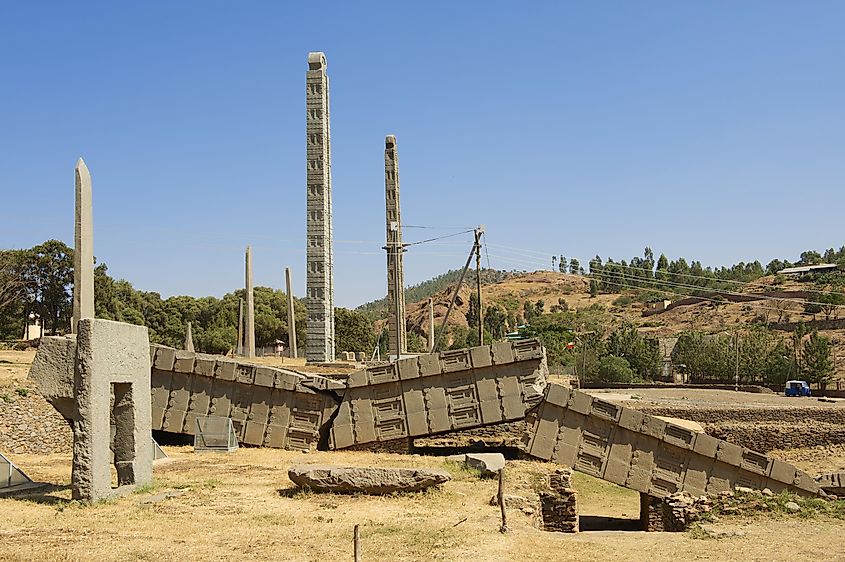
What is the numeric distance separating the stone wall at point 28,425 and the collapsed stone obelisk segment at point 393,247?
1550cm

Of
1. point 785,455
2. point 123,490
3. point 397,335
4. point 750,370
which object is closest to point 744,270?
point 750,370

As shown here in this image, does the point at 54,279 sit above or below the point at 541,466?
above

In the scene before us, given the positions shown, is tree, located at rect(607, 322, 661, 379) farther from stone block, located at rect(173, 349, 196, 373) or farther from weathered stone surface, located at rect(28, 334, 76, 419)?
weathered stone surface, located at rect(28, 334, 76, 419)

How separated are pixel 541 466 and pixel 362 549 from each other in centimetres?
938

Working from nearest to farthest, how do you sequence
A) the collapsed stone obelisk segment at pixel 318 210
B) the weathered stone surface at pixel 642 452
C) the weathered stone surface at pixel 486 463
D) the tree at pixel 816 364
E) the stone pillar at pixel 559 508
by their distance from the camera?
the weathered stone surface at pixel 486 463 → the stone pillar at pixel 559 508 → the weathered stone surface at pixel 642 452 → the collapsed stone obelisk segment at pixel 318 210 → the tree at pixel 816 364

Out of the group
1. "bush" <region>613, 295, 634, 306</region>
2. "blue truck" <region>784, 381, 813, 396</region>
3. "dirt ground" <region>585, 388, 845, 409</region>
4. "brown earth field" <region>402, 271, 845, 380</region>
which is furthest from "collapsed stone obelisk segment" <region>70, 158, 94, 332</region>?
"bush" <region>613, 295, 634, 306</region>

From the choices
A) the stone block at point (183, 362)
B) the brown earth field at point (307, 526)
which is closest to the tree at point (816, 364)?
the brown earth field at point (307, 526)

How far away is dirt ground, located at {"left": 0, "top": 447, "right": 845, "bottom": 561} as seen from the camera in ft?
34.4

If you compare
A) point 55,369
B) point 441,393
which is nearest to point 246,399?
point 441,393

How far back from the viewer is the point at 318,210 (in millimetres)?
33312

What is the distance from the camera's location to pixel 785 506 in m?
17.8

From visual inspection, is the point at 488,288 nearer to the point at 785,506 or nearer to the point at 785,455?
the point at 785,455

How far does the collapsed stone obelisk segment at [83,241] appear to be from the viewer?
1923 centimetres

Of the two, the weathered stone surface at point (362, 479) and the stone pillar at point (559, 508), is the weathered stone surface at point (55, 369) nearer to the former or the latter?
the weathered stone surface at point (362, 479)
